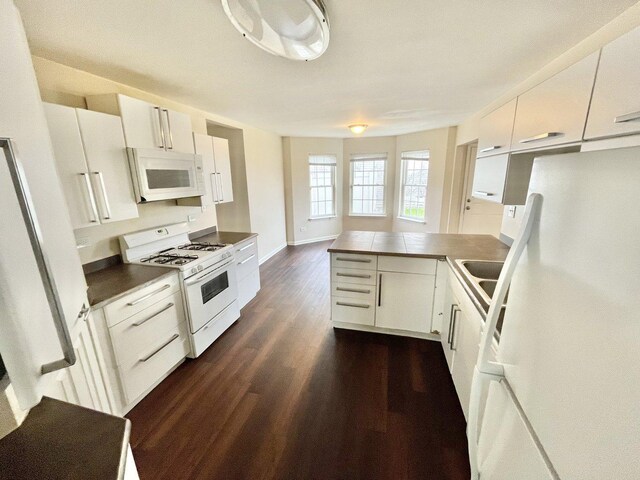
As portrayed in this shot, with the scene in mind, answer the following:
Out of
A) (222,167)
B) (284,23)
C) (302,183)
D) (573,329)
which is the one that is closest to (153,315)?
(222,167)

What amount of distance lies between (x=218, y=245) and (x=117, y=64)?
63.5 inches

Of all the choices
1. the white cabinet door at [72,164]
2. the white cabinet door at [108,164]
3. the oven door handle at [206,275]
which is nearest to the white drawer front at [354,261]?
the oven door handle at [206,275]

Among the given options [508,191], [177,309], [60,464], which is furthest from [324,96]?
[60,464]

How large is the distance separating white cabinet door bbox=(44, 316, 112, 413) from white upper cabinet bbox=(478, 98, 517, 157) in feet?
9.19

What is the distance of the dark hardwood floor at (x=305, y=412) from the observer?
1430mm

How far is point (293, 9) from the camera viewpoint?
43.4 inches

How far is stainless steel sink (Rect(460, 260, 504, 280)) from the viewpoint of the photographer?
1998 mm

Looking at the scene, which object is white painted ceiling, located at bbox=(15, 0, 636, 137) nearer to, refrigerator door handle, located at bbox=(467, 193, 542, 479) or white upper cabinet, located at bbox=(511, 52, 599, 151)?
white upper cabinet, located at bbox=(511, 52, 599, 151)

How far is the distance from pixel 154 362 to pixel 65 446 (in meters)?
1.42

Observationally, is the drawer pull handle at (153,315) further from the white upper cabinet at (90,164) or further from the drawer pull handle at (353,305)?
the drawer pull handle at (353,305)

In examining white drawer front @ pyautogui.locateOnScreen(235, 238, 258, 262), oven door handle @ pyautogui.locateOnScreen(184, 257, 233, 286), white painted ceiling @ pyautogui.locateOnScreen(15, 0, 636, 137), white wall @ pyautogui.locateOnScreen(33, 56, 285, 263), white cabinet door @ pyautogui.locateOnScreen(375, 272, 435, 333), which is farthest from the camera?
white drawer front @ pyautogui.locateOnScreen(235, 238, 258, 262)

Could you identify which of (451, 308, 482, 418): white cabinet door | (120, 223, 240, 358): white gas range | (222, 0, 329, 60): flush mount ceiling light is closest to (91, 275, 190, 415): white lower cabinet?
(120, 223, 240, 358): white gas range

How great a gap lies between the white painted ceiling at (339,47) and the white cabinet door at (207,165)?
1.31 feet

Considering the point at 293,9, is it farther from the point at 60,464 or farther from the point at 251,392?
the point at 251,392
